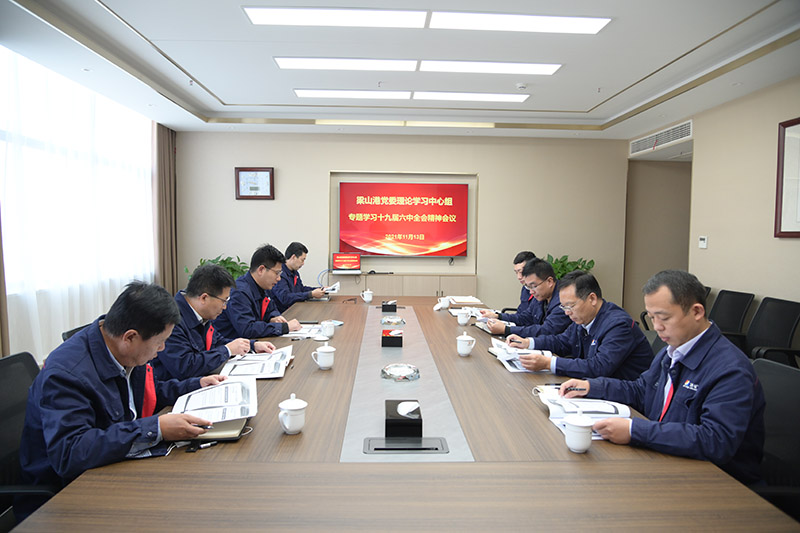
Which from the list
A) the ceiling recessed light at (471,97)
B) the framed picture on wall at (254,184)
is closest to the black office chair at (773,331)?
the ceiling recessed light at (471,97)

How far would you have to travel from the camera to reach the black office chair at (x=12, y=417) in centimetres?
141

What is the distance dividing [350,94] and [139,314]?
171 inches

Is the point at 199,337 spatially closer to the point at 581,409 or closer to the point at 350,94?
the point at 581,409

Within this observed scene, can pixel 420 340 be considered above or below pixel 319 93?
below

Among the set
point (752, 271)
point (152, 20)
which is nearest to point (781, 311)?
point (752, 271)

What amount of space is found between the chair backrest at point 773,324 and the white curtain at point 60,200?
6443 millimetres

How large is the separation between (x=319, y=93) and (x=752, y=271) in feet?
16.1

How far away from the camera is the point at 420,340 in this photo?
9.95 feet

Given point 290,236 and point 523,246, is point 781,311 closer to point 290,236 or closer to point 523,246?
point 523,246

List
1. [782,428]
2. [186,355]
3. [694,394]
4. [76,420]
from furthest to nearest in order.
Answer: [186,355], [782,428], [694,394], [76,420]

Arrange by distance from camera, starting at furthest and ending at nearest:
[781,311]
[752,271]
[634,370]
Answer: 1. [752,271]
2. [781,311]
3. [634,370]

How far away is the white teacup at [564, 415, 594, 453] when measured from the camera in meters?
1.42

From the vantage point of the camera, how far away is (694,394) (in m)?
1.62

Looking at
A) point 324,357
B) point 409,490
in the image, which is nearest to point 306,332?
point 324,357
